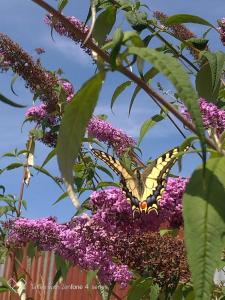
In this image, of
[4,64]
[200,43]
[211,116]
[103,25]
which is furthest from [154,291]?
[4,64]

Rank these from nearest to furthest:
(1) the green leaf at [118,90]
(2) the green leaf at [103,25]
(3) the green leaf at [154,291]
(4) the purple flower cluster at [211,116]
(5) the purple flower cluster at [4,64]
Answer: (2) the green leaf at [103,25], (4) the purple flower cluster at [211,116], (1) the green leaf at [118,90], (3) the green leaf at [154,291], (5) the purple flower cluster at [4,64]

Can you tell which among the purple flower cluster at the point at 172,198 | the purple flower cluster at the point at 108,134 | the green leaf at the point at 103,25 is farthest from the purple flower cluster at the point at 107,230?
the purple flower cluster at the point at 108,134

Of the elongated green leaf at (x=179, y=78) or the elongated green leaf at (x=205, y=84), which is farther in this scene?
the elongated green leaf at (x=205, y=84)

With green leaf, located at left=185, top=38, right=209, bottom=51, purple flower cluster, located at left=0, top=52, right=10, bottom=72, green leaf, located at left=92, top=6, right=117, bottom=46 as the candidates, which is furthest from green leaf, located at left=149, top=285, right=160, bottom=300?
purple flower cluster, located at left=0, top=52, right=10, bottom=72

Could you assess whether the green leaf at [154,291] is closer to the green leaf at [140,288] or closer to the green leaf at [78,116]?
the green leaf at [140,288]

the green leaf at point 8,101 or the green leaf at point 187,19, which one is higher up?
the green leaf at point 187,19

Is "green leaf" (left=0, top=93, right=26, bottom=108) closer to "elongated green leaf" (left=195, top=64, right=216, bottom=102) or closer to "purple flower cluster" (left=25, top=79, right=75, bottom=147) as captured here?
"elongated green leaf" (left=195, top=64, right=216, bottom=102)

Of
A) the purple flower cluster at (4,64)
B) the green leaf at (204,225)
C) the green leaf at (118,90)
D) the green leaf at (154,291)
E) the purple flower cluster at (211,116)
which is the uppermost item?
the purple flower cluster at (4,64)

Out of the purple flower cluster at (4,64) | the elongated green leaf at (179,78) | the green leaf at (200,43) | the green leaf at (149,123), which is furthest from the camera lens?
the purple flower cluster at (4,64)
